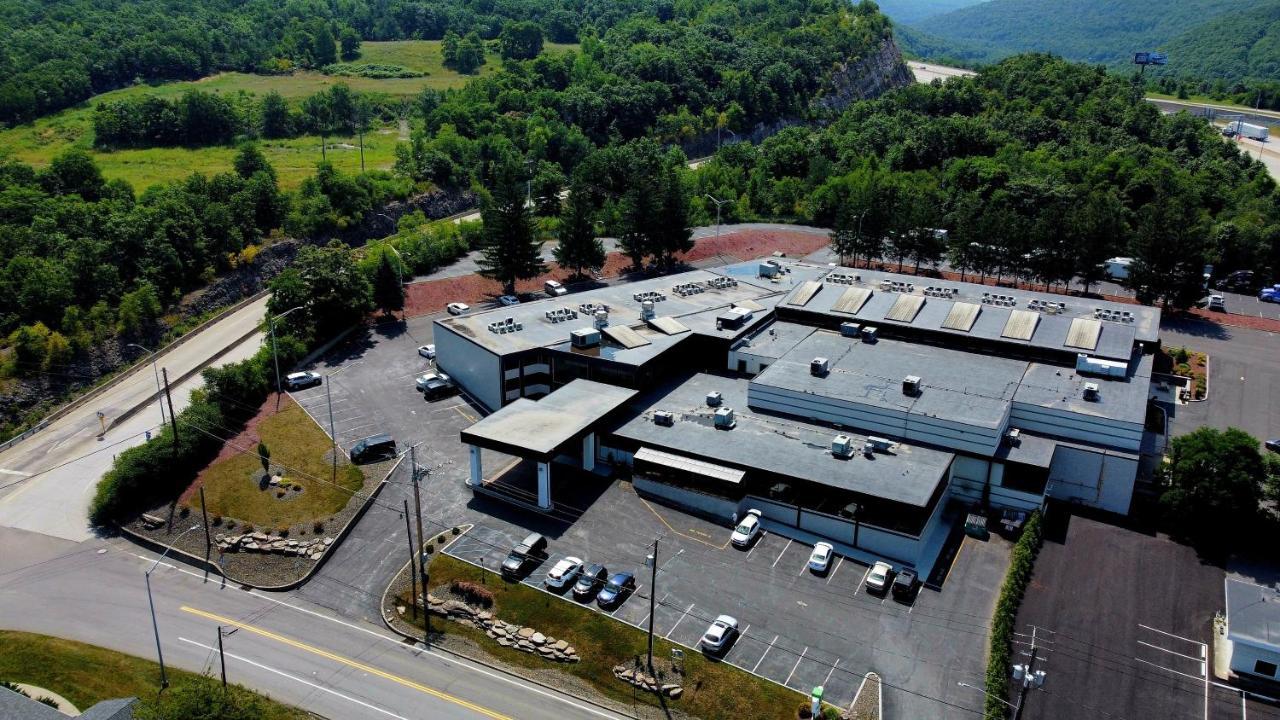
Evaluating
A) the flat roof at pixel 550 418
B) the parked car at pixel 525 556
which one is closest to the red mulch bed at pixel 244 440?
the flat roof at pixel 550 418

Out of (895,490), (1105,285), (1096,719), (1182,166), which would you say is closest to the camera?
(1096,719)

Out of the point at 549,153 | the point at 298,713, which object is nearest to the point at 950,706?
the point at 298,713

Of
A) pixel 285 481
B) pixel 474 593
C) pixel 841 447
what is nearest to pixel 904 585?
pixel 841 447

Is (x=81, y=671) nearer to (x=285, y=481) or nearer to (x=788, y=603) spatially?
(x=285, y=481)

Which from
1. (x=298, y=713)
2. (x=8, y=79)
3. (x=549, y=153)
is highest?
(x=8, y=79)

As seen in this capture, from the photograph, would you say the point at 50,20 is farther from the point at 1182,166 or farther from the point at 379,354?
the point at 1182,166

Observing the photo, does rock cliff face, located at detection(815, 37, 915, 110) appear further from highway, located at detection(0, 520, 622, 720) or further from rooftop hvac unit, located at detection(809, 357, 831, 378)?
highway, located at detection(0, 520, 622, 720)
